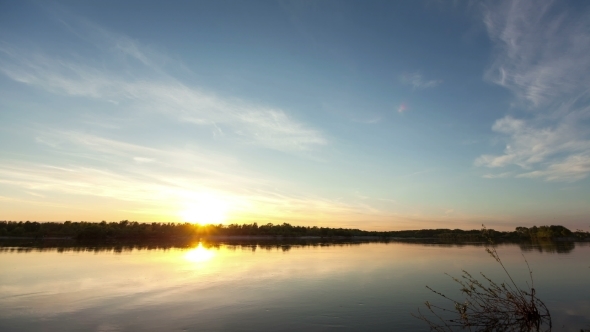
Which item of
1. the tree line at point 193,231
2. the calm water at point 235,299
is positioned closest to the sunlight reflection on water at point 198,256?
the calm water at point 235,299

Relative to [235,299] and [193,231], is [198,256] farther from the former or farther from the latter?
[193,231]

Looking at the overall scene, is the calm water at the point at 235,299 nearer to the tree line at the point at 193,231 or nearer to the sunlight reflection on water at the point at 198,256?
the sunlight reflection on water at the point at 198,256

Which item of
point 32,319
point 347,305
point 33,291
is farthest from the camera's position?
point 33,291

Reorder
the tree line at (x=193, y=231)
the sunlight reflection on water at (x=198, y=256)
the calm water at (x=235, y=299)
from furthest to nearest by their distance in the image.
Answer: the tree line at (x=193, y=231) < the sunlight reflection on water at (x=198, y=256) < the calm water at (x=235, y=299)

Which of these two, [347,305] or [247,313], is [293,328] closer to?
[247,313]

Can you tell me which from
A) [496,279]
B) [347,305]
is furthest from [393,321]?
[496,279]

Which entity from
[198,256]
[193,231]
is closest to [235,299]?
[198,256]

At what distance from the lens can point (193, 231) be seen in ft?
471

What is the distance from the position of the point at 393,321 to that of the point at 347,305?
2.98 meters

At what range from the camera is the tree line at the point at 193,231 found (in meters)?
104

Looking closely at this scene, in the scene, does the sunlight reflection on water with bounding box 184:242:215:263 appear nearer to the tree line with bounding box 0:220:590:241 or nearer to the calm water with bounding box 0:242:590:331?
the calm water with bounding box 0:242:590:331

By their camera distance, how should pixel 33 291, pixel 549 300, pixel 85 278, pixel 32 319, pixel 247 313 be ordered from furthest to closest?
pixel 85 278 → pixel 33 291 → pixel 549 300 → pixel 247 313 → pixel 32 319

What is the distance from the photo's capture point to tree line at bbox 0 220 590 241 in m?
104

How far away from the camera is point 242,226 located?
15988 centimetres
